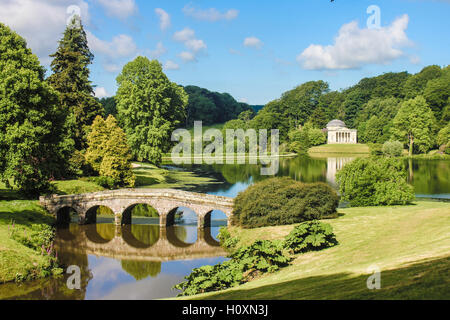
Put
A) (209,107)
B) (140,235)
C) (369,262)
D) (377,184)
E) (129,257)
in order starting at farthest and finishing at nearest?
(209,107) → (377,184) → (140,235) → (129,257) → (369,262)

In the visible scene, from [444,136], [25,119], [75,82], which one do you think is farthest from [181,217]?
[444,136]

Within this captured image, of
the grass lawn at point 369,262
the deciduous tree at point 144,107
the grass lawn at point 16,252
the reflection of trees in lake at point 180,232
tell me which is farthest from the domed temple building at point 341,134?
the grass lawn at point 16,252

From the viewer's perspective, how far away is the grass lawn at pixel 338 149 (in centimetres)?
12119

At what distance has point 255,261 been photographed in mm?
20297

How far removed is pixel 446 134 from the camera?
9712 cm

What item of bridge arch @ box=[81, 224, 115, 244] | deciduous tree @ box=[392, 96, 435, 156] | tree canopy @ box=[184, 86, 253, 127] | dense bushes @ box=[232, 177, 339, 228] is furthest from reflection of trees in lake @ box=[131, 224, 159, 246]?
tree canopy @ box=[184, 86, 253, 127]

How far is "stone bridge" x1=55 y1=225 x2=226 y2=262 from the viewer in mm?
28953

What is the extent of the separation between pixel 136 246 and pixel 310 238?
1504cm

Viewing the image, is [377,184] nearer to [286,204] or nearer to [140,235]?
[286,204]

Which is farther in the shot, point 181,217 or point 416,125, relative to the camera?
point 416,125

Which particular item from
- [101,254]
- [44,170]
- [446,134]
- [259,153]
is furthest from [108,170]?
[446,134]

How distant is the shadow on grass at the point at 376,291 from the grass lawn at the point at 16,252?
1380 cm
